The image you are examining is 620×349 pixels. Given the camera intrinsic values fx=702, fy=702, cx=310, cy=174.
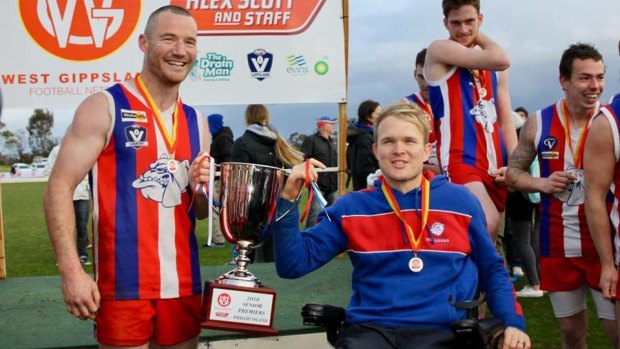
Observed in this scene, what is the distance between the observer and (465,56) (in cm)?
367

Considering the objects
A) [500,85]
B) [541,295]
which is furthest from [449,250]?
[541,295]

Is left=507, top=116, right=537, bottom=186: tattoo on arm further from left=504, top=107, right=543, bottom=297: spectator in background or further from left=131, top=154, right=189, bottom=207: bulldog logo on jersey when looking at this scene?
left=504, top=107, right=543, bottom=297: spectator in background

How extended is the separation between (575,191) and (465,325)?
1.49m

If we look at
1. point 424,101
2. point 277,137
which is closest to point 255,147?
point 277,137

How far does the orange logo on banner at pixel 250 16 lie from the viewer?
254 inches

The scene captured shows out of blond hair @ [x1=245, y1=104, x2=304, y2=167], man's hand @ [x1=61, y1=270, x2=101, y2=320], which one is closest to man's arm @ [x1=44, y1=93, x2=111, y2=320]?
man's hand @ [x1=61, y1=270, x2=101, y2=320]

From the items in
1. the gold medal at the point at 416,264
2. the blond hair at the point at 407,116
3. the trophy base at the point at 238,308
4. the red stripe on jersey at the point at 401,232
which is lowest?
the trophy base at the point at 238,308

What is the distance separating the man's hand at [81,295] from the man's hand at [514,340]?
1569 millimetres

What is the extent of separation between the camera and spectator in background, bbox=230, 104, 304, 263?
24.6 ft

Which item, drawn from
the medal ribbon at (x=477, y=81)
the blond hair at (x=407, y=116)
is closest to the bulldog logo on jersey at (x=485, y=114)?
the medal ribbon at (x=477, y=81)

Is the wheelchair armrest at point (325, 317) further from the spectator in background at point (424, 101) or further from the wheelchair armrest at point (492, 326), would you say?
the spectator in background at point (424, 101)

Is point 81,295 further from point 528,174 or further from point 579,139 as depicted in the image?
point 579,139

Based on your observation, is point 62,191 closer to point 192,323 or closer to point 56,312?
point 192,323

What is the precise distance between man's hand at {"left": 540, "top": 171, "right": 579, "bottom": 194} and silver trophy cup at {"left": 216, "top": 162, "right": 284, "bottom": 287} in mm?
1578
